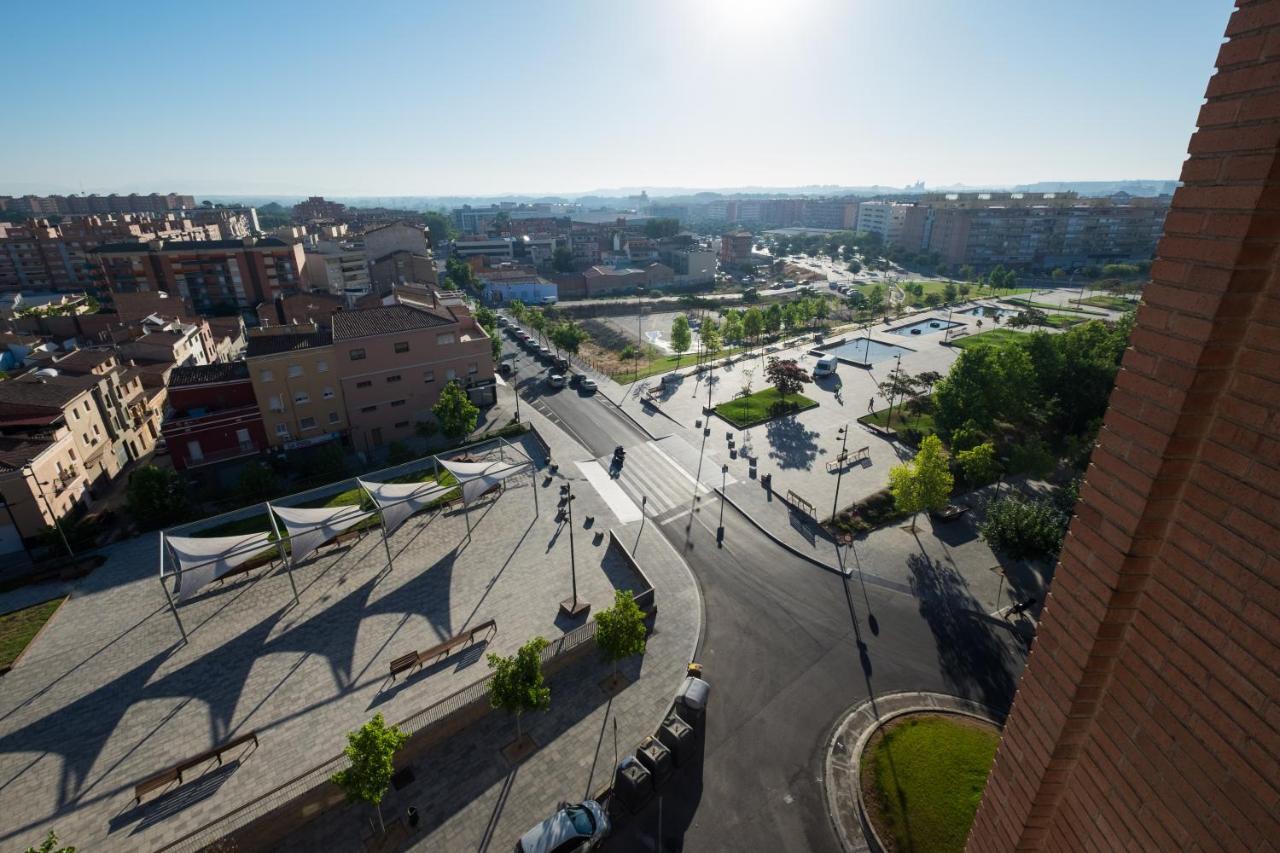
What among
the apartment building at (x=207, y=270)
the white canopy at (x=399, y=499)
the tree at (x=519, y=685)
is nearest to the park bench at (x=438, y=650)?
the tree at (x=519, y=685)

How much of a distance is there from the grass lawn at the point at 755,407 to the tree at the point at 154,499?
4112 centimetres

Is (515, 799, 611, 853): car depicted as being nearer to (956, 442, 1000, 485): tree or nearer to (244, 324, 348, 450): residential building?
(956, 442, 1000, 485): tree

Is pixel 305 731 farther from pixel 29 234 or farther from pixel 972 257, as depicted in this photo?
pixel 972 257

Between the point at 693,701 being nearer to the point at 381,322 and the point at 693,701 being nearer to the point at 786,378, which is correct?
the point at 786,378

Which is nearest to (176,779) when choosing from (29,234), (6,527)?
(6,527)

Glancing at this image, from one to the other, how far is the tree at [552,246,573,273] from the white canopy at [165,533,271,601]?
124 m

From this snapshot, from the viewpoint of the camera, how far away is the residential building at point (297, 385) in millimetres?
42719

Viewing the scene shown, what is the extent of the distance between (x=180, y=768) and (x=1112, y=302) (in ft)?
453

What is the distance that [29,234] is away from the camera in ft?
347

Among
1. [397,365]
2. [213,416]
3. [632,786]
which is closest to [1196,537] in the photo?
[632,786]

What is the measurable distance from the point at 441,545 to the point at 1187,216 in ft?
113

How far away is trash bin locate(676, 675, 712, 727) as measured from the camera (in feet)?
73.2

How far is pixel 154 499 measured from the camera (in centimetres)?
3544

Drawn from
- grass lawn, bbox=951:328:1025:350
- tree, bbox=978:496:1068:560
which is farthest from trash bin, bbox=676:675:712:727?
grass lawn, bbox=951:328:1025:350
